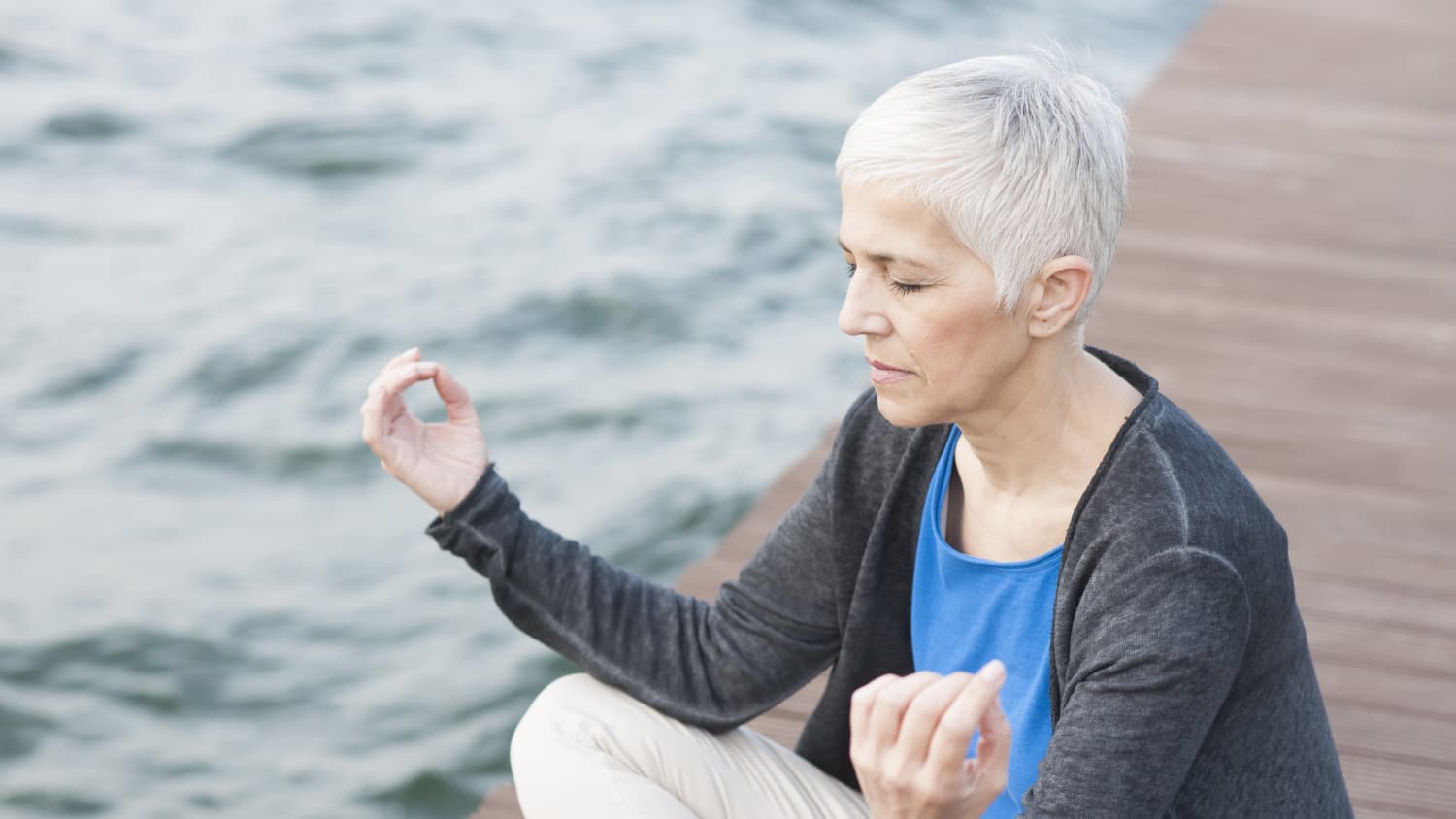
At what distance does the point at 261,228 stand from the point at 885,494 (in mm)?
4716

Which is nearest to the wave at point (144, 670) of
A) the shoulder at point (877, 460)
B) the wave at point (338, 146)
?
the shoulder at point (877, 460)

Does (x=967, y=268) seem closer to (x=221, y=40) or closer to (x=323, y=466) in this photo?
(x=323, y=466)

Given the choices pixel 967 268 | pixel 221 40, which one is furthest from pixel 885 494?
pixel 221 40

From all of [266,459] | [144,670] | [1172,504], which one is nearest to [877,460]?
[1172,504]

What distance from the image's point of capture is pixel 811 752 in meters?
1.95

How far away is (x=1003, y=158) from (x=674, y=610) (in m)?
0.67

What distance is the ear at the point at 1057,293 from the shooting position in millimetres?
1476

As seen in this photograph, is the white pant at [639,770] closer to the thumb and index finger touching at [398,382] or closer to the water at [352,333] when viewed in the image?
the thumb and index finger touching at [398,382]

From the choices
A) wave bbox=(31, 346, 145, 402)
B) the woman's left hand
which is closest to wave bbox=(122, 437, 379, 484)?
wave bbox=(31, 346, 145, 402)

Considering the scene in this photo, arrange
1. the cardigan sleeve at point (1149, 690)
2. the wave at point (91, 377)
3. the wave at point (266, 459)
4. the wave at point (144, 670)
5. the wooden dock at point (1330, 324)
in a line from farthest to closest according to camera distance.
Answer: the wave at point (91, 377) → the wave at point (266, 459) → the wave at point (144, 670) → the wooden dock at point (1330, 324) → the cardigan sleeve at point (1149, 690)

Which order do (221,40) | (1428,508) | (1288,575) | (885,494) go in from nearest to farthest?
(1288,575), (885,494), (1428,508), (221,40)

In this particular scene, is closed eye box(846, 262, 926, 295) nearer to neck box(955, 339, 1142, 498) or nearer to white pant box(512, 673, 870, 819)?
neck box(955, 339, 1142, 498)

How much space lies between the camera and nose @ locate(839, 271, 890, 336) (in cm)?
152

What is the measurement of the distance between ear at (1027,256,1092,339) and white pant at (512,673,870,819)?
591 millimetres
